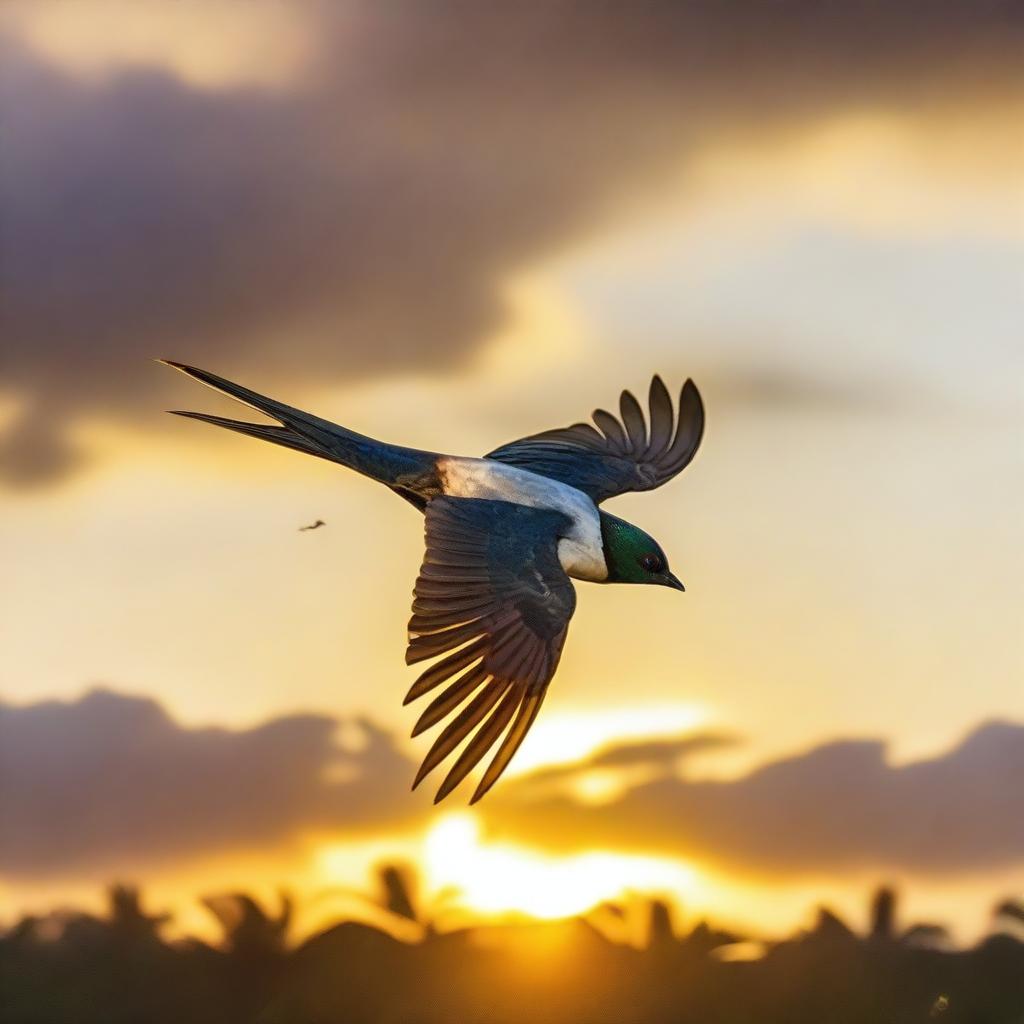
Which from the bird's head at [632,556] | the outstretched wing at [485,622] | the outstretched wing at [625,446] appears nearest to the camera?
the outstretched wing at [485,622]

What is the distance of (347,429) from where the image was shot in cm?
1103

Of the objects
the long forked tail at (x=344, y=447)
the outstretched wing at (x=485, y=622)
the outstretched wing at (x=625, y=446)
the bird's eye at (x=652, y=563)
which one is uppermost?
the outstretched wing at (x=625, y=446)

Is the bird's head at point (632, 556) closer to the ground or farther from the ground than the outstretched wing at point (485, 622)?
farther from the ground

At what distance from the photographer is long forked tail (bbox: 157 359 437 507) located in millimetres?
10781

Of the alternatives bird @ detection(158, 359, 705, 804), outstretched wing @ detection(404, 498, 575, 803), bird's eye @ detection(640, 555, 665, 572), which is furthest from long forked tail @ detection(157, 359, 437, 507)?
bird's eye @ detection(640, 555, 665, 572)

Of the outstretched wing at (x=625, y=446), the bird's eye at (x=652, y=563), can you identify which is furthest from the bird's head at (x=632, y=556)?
the outstretched wing at (x=625, y=446)

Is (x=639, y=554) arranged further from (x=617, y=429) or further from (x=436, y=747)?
(x=436, y=747)

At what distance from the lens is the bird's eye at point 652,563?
11.3m

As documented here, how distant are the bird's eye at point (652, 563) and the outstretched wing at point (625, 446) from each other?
1.13 m

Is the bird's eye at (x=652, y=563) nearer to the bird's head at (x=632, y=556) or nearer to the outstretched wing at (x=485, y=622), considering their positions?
the bird's head at (x=632, y=556)

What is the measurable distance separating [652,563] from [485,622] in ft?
8.20

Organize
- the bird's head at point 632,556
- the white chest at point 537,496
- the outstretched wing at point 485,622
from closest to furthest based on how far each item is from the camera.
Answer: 1. the outstretched wing at point 485,622
2. the white chest at point 537,496
3. the bird's head at point 632,556

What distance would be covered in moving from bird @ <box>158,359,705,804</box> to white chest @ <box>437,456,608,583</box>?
0.4 inches

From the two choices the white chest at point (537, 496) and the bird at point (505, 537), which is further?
the white chest at point (537, 496)
